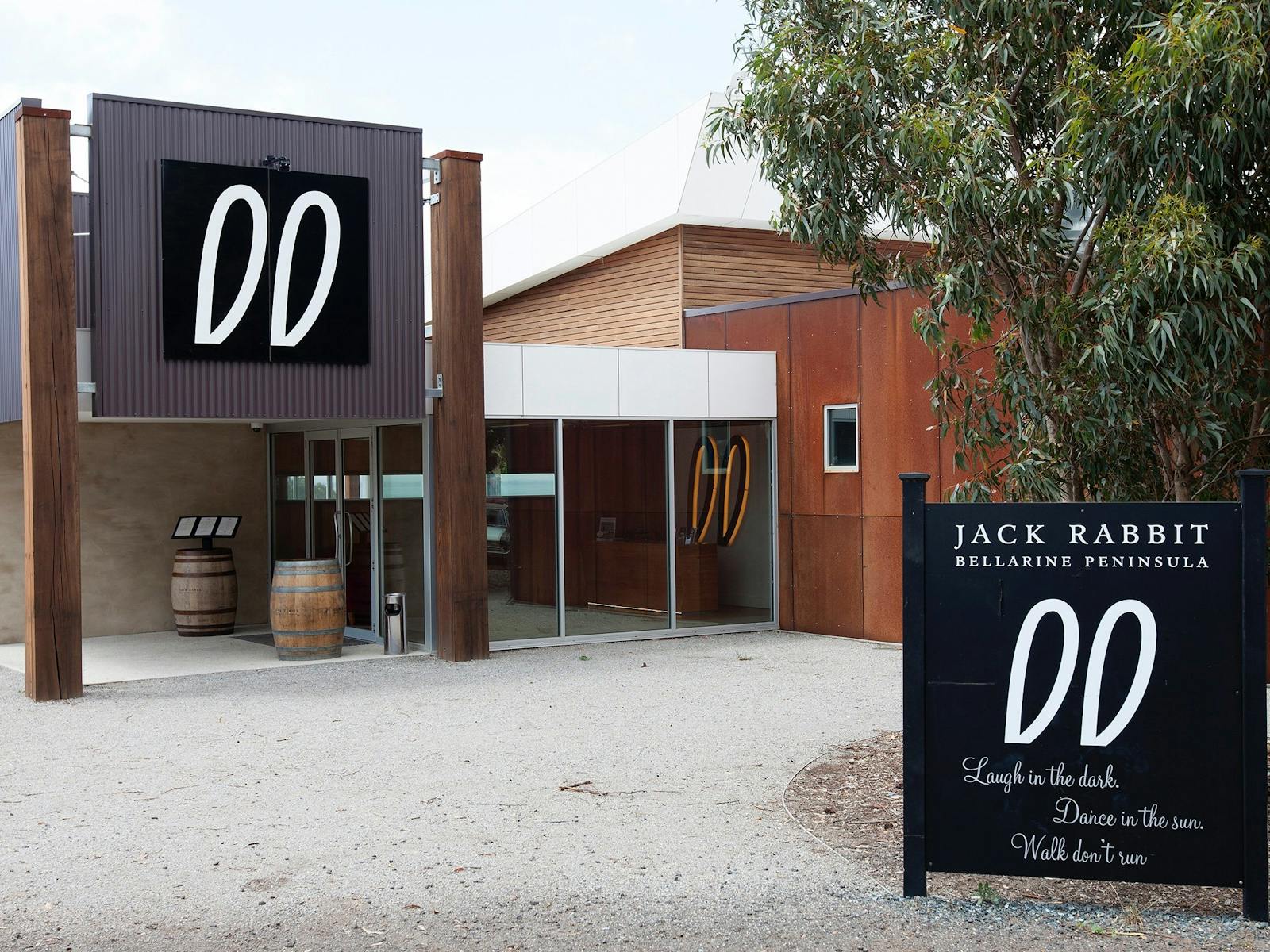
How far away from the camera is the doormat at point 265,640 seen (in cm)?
1390

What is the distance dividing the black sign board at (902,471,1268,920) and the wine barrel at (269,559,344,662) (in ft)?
26.2

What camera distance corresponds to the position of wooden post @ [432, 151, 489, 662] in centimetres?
1242

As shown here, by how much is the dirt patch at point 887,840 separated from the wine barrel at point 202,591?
798cm

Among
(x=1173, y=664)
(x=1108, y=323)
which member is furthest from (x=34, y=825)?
(x=1108, y=323)

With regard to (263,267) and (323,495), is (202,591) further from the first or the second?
(263,267)

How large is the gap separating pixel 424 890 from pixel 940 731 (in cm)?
216

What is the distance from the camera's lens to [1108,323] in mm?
6883

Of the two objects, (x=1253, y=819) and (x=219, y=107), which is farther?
(x=219, y=107)

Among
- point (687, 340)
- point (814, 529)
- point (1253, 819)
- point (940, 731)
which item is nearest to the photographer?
point (1253, 819)

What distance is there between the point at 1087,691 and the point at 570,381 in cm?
873

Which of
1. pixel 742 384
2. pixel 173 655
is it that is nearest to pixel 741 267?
pixel 742 384

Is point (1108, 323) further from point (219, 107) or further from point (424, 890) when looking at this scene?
point (219, 107)

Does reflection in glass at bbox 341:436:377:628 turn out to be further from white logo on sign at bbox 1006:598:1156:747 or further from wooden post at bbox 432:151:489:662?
white logo on sign at bbox 1006:598:1156:747

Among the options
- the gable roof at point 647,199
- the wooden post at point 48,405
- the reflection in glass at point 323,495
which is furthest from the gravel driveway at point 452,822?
the gable roof at point 647,199
